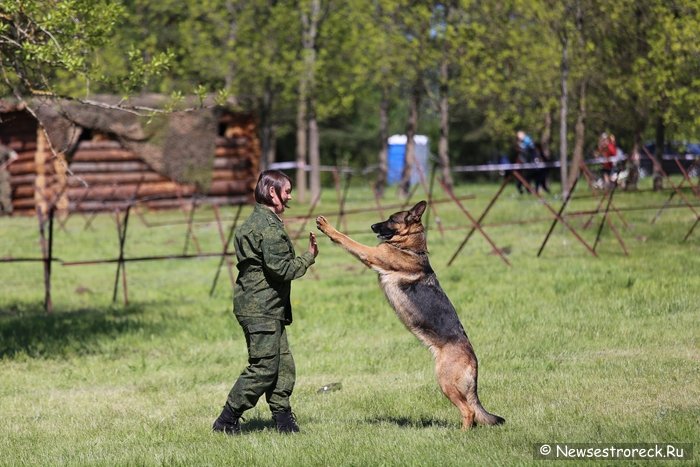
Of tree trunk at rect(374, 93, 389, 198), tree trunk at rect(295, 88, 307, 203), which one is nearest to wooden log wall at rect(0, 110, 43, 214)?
tree trunk at rect(295, 88, 307, 203)

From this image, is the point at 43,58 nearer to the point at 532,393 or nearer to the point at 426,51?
the point at 532,393

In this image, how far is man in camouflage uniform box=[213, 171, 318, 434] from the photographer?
7637 mm

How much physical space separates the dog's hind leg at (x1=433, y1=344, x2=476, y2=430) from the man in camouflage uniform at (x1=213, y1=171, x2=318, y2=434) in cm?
121

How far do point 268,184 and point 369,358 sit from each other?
5.15 meters

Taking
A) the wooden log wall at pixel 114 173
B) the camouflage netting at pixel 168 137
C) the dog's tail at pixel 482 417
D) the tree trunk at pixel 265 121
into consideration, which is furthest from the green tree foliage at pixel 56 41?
the tree trunk at pixel 265 121

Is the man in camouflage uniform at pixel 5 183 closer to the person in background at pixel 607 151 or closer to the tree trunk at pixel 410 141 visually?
the tree trunk at pixel 410 141

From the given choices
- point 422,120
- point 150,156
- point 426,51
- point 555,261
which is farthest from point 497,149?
point 555,261

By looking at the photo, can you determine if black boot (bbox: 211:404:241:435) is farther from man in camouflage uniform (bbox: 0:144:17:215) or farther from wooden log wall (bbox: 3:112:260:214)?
man in camouflage uniform (bbox: 0:144:17:215)

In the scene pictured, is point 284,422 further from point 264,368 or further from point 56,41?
point 56,41

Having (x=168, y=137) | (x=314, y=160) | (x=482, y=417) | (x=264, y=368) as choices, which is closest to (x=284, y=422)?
(x=264, y=368)

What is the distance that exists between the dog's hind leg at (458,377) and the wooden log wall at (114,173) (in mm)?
24344

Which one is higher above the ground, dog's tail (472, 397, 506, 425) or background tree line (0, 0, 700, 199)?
background tree line (0, 0, 700, 199)

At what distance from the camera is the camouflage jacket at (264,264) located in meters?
7.61

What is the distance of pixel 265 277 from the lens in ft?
25.4
